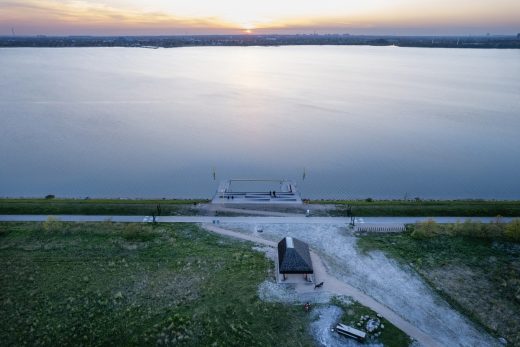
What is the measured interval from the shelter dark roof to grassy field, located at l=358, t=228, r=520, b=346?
605 centimetres

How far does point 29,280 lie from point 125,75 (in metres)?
103

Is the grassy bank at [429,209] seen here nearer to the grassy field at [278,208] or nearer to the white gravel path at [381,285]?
the grassy field at [278,208]

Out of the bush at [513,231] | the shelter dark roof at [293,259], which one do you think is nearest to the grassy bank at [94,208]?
the shelter dark roof at [293,259]

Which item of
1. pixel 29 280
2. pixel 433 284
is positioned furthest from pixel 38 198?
pixel 433 284

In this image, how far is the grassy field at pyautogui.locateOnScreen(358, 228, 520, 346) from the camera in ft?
73.0

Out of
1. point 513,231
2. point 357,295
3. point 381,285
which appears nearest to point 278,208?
point 381,285

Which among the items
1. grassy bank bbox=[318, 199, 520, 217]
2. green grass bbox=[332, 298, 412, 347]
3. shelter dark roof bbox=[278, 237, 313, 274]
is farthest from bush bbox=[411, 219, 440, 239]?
green grass bbox=[332, 298, 412, 347]

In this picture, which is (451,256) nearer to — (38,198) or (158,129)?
(38,198)

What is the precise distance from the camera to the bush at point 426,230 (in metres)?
30.0

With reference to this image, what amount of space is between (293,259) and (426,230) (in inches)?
504

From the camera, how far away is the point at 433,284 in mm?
24781

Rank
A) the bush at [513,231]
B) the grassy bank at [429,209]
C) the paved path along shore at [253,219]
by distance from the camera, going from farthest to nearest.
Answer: the grassy bank at [429,209], the paved path along shore at [253,219], the bush at [513,231]

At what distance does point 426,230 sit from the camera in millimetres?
30281

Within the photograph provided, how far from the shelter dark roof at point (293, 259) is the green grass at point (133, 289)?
5.53ft
